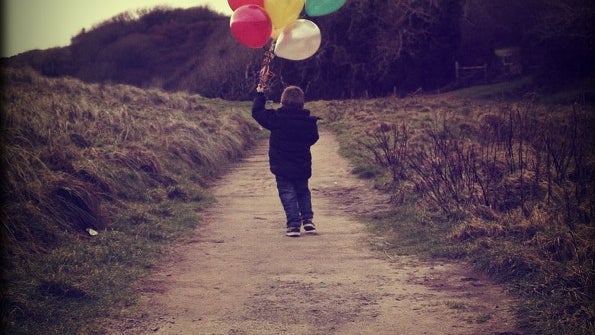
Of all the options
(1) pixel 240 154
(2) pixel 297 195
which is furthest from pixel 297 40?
(1) pixel 240 154

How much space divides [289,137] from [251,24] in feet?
4.64

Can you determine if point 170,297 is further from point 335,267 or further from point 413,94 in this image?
point 413,94

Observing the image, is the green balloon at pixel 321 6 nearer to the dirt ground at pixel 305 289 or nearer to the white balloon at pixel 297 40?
the white balloon at pixel 297 40

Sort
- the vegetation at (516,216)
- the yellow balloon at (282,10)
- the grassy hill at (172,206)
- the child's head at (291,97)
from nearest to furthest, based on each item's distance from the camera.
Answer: the vegetation at (516,216) < the grassy hill at (172,206) < the yellow balloon at (282,10) < the child's head at (291,97)

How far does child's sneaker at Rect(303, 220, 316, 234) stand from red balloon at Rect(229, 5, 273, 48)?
7.44 ft

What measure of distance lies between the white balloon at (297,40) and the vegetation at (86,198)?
2.53 metres

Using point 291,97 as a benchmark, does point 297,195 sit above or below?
below

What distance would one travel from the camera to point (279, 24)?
7594mm

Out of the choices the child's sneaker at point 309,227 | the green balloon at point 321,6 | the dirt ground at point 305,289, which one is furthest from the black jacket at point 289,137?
the green balloon at point 321,6

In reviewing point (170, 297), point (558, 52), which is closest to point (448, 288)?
point (170, 297)

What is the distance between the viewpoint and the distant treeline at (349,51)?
2773 cm

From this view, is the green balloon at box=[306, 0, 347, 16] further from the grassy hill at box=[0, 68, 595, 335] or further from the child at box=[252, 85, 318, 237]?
the grassy hill at box=[0, 68, 595, 335]

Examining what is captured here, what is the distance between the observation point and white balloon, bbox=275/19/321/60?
7.50 meters

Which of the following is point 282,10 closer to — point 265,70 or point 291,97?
point 265,70
